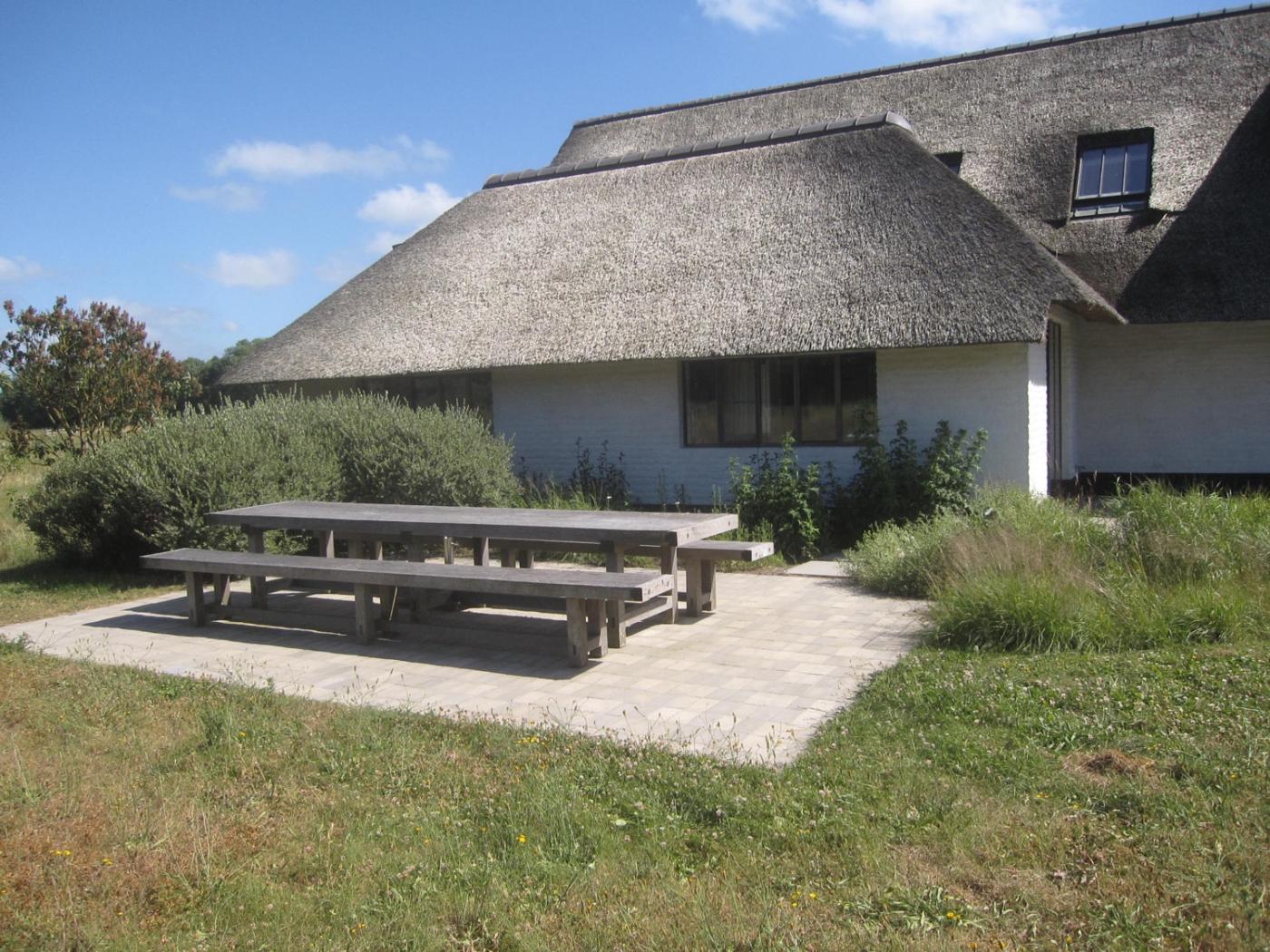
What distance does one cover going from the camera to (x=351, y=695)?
5.94m

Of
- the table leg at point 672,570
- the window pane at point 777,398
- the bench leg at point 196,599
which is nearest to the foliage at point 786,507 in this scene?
the window pane at point 777,398

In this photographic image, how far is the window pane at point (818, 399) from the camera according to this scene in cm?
1262

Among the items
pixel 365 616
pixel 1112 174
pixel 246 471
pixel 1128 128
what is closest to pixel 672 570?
pixel 365 616

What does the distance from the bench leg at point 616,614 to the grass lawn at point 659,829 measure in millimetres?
1868

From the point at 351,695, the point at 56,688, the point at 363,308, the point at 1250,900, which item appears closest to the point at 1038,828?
the point at 1250,900

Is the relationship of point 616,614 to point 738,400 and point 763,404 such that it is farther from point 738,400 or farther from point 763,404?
point 738,400

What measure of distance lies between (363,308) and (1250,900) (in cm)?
1456

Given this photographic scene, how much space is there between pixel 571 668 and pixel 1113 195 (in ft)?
37.3

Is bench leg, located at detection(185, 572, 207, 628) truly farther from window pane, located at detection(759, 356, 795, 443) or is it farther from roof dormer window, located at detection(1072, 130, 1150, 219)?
roof dormer window, located at detection(1072, 130, 1150, 219)

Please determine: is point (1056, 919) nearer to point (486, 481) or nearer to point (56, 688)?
point (56, 688)

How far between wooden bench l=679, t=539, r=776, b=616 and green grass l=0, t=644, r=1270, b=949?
232 centimetres

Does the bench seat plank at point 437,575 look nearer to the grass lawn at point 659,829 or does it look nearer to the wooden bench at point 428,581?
the wooden bench at point 428,581

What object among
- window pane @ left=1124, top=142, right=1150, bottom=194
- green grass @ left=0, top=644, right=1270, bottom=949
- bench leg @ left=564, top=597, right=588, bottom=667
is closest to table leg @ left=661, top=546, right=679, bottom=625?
bench leg @ left=564, top=597, right=588, bottom=667

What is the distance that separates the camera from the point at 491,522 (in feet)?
23.7
